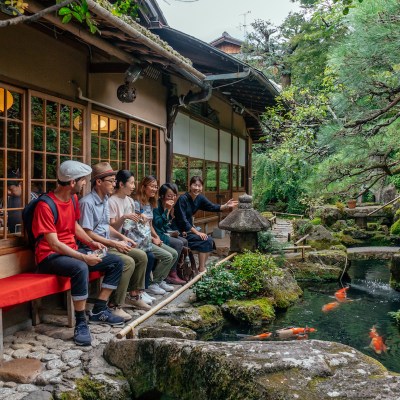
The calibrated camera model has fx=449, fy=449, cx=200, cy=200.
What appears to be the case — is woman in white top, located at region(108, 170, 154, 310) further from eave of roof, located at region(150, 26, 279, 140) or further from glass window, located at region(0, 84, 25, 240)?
eave of roof, located at region(150, 26, 279, 140)

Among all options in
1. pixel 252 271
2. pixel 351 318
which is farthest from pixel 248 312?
pixel 351 318

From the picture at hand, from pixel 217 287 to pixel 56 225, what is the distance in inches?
112

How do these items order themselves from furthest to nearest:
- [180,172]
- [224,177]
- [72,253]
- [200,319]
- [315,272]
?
[224,177], [180,172], [315,272], [200,319], [72,253]

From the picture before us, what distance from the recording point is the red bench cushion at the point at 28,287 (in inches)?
169

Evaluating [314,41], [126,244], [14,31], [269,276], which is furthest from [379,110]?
[314,41]

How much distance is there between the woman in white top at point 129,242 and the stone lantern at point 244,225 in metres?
2.82

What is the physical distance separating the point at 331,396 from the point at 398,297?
25.1 ft

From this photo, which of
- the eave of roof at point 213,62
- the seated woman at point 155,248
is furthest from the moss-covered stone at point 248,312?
the eave of roof at point 213,62

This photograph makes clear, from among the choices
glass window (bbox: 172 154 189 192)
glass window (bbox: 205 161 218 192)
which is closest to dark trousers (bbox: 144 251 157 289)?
glass window (bbox: 172 154 189 192)

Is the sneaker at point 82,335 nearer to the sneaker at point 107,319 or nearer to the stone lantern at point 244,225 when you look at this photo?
the sneaker at point 107,319

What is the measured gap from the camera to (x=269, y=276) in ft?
24.9

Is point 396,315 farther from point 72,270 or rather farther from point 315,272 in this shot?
point 72,270

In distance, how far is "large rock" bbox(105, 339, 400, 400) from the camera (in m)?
2.82

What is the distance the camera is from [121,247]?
5.46m
